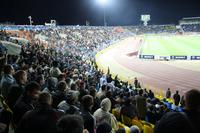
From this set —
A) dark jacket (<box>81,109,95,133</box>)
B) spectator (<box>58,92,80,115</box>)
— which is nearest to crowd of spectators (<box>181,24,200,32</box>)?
spectator (<box>58,92,80,115</box>)

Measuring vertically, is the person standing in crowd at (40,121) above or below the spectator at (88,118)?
above

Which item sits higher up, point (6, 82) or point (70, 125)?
point (6, 82)

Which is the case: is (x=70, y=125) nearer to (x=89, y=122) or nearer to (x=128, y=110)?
(x=89, y=122)

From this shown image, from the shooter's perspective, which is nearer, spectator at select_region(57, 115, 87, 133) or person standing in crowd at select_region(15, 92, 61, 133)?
spectator at select_region(57, 115, 87, 133)

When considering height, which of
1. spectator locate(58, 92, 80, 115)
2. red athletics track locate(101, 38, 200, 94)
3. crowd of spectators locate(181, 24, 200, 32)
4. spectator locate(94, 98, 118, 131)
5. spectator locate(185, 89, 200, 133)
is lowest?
red athletics track locate(101, 38, 200, 94)

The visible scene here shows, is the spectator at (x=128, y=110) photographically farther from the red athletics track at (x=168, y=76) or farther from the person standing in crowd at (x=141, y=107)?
the red athletics track at (x=168, y=76)

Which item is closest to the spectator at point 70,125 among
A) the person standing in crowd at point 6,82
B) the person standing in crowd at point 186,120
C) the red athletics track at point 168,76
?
the person standing in crowd at point 186,120

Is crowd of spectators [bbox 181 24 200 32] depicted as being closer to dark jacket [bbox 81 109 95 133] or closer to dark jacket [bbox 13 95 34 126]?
dark jacket [bbox 81 109 95 133]

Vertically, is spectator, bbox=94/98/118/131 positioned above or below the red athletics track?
above

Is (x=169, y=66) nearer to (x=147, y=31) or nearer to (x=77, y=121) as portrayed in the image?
(x=77, y=121)

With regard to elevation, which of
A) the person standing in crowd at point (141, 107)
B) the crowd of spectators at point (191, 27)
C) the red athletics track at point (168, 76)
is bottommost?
the red athletics track at point (168, 76)

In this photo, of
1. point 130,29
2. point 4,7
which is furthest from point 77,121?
point 130,29

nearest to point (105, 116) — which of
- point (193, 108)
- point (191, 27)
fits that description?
point (193, 108)

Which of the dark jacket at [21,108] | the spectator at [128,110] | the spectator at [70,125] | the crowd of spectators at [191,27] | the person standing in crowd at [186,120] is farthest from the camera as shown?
the crowd of spectators at [191,27]
